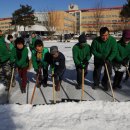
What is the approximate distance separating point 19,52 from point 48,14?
5882 centimetres

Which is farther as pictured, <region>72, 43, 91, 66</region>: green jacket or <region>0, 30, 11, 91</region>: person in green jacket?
<region>0, 30, 11, 91</region>: person in green jacket

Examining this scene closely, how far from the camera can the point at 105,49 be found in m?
7.09

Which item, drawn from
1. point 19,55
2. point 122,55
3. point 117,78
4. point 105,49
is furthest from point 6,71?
point 122,55

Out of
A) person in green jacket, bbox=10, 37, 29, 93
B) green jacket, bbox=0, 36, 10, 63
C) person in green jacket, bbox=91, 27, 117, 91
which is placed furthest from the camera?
green jacket, bbox=0, 36, 10, 63

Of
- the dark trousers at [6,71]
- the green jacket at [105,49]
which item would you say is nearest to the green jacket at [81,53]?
the green jacket at [105,49]

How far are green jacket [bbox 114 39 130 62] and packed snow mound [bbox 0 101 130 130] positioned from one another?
170 cm

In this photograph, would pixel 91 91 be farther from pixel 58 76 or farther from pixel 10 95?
pixel 10 95

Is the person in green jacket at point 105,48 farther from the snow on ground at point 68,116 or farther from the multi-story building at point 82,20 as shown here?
the multi-story building at point 82,20

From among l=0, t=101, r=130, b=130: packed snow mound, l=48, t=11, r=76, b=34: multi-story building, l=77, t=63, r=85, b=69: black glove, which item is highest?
l=48, t=11, r=76, b=34: multi-story building

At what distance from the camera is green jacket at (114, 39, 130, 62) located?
709 cm

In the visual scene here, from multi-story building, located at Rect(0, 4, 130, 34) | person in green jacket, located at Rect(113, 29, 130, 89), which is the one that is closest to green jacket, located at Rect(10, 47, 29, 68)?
person in green jacket, located at Rect(113, 29, 130, 89)

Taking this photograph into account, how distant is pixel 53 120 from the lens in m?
5.24

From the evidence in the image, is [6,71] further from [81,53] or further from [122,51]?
[122,51]

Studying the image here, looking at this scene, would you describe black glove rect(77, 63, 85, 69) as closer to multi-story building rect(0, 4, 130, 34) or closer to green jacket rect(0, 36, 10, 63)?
green jacket rect(0, 36, 10, 63)
